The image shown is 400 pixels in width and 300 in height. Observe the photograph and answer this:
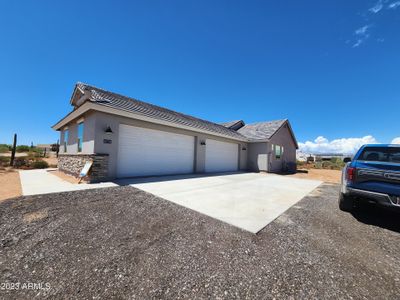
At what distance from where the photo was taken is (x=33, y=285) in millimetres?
1805

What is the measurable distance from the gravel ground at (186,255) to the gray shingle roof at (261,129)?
12.6 metres

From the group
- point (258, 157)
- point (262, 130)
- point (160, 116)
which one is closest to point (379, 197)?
point (160, 116)

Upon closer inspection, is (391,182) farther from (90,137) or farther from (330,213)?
(90,137)

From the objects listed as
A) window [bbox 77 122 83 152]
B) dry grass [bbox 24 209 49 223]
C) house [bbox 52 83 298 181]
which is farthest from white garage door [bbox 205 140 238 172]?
dry grass [bbox 24 209 49 223]

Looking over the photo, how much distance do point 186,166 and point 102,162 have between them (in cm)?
515

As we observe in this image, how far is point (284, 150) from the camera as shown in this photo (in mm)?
18594

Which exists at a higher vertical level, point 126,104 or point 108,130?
point 126,104

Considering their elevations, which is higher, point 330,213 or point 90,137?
point 90,137

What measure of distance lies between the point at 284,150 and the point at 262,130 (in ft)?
11.8

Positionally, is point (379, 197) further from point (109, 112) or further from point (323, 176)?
point (323, 176)

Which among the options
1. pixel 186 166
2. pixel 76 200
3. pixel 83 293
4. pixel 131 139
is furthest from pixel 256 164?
pixel 83 293

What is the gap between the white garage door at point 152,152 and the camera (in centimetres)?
822

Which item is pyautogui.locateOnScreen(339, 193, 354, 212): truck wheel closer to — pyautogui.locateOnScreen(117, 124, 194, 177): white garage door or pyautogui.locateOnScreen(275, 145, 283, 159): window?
pyautogui.locateOnScreen(117, 124, 194, 177): white garage door

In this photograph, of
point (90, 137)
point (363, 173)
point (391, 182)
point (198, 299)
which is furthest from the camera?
point (90, 137)
